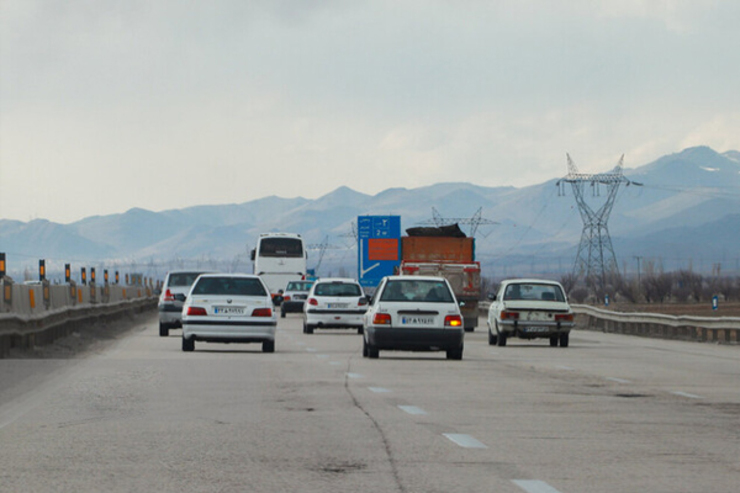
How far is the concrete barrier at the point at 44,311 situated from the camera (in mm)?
27797

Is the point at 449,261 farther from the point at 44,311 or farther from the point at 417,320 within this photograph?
the point at 417,320

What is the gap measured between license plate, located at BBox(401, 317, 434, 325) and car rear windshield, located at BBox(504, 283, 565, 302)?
8666mm

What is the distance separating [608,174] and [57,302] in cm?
7482

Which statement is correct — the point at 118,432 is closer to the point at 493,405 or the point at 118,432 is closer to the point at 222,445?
the point at 222,445

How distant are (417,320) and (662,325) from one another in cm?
1958

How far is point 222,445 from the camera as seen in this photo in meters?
12.5

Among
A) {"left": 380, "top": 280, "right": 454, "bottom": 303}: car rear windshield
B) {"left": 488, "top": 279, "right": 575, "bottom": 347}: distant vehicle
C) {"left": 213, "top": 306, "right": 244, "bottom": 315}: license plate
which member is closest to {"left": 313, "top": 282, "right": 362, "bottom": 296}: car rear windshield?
{"left": 488, "top": 279, "right": 575, "bottom": 347}: distant vehicle

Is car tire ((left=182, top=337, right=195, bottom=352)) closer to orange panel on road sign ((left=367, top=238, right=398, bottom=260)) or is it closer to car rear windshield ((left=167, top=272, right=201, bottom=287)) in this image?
car rear windshield ((left=167, top=272, right=201, bottom=287))

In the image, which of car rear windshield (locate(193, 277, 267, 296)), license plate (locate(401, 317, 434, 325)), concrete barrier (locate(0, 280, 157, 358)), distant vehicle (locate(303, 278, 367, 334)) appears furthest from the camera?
distant vehicle (locate(303, 278, 367, 334))

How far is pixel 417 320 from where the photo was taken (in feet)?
90.8

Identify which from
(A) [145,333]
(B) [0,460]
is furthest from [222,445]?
(A) [145,333]

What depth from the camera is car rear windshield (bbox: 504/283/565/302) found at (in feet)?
118

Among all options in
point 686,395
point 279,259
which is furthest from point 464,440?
point 279,259

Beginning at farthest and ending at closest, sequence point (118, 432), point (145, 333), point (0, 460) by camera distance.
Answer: point (145, 333)
point (118, 432)
point (0, 460)
